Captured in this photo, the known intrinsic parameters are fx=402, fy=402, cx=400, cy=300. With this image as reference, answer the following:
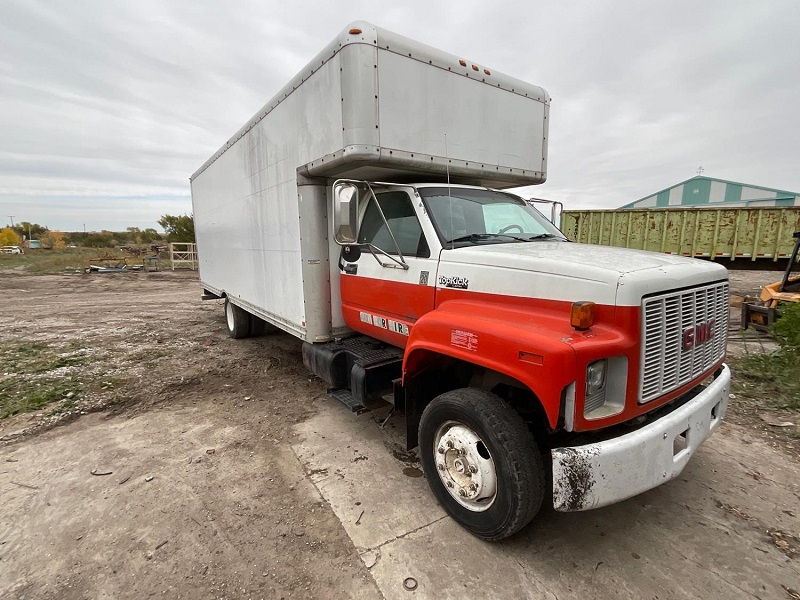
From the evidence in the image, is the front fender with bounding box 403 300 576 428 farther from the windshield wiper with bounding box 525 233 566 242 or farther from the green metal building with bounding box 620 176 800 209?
the green metal building with bounding box 620 176 800 209

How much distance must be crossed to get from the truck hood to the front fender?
15 cm

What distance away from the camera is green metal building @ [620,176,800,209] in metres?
30.3

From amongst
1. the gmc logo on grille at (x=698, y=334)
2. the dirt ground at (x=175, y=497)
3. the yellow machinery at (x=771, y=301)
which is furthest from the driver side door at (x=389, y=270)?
the yellow machinery at (x=771, y=301)

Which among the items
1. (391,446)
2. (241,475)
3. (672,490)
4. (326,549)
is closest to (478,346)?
(326,549)

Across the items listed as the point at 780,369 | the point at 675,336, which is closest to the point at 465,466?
the point at 675,336

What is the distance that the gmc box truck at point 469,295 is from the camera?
2158 millimetres

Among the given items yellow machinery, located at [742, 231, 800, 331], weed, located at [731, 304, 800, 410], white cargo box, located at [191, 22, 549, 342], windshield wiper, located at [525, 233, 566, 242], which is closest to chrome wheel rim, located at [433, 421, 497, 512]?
windshield wiper, located at [525, 233, 566, 242]

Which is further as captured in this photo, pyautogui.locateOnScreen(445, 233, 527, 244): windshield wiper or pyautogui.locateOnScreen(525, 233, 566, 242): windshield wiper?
pyautogui.locateOnScreen(525, 233, 566, 242): windshield wiper

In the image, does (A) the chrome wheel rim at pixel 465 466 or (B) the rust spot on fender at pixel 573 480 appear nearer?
(B) the rust spot on fender at pixel 573 480

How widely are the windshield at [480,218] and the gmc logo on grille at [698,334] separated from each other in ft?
4.47

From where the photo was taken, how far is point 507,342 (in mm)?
2268

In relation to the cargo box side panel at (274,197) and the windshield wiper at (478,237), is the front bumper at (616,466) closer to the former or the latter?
the windshield wiper at (478,237)

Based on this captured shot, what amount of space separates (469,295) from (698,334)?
1.45 m

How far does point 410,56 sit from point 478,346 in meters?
2.52
